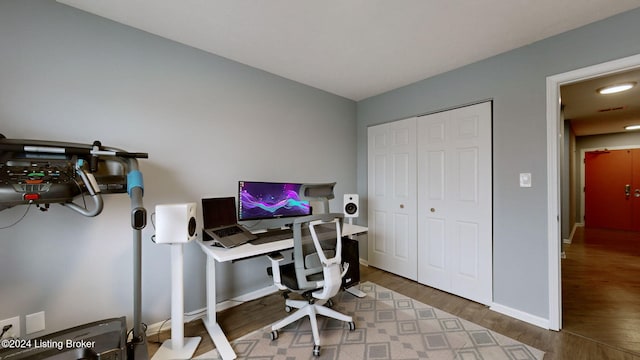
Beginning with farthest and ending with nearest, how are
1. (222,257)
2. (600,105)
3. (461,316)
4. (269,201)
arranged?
(600,105) → (269,201) → (461,316) → (222,257)

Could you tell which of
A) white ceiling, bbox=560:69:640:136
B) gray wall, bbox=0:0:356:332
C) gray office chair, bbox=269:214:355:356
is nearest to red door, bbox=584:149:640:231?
white ceiling, bbox=560:69:640:136

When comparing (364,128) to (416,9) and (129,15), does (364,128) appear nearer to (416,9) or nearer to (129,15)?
(416,9)

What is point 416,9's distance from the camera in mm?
1752

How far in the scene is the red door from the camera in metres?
5.68

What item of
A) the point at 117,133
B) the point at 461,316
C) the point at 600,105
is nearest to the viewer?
the point at 117,133

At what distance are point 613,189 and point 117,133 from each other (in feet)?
30.8

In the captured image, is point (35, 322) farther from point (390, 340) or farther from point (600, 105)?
point (600, 105)

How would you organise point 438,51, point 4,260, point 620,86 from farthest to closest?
point 620,86, point 438,51, point 4,260

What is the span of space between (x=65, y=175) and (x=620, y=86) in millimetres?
5231

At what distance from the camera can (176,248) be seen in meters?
1.79

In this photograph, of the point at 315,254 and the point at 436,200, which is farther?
the point at 436,200

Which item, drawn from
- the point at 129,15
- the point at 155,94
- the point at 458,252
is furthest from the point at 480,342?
the point at 129,15

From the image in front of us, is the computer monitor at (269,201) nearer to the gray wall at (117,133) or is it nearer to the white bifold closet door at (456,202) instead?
the gray wall at (117,133)

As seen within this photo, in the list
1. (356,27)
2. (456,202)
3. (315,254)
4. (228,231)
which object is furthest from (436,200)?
(228,231)
